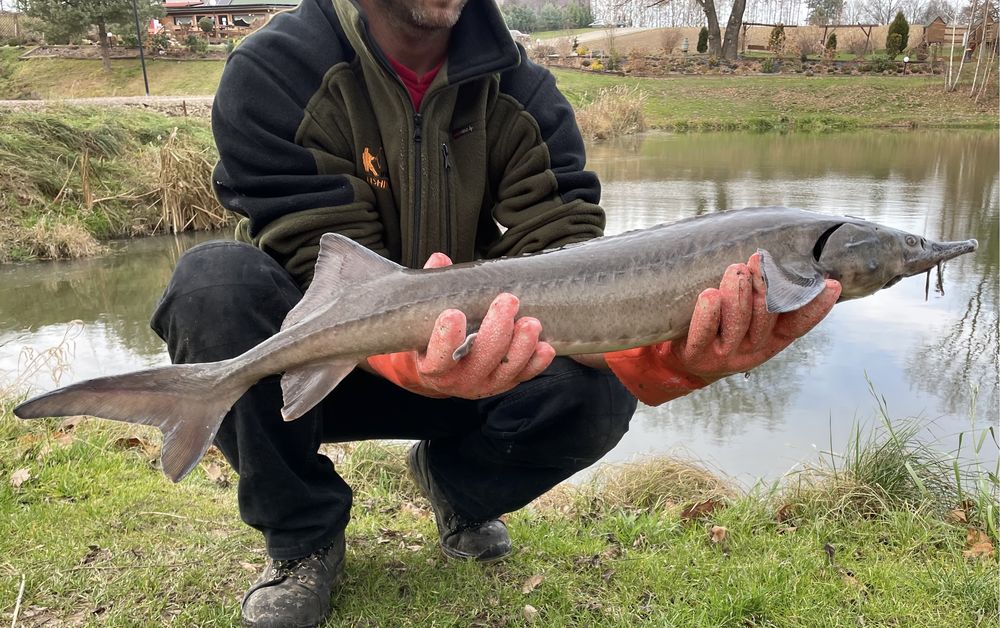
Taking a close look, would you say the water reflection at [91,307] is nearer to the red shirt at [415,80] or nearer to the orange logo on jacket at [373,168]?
the orange logo on jacket at [373,168]

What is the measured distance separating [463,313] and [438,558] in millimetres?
1168

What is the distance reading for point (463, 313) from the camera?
6.09 ft

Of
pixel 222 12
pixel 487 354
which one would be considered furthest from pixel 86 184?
pixel 222 12

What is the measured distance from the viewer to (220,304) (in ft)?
6.98

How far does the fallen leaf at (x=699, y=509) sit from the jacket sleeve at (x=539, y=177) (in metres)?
1.28

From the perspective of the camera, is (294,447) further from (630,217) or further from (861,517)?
(630,217)

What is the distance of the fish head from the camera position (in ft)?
6.70

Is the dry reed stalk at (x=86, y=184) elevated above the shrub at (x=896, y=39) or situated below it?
below

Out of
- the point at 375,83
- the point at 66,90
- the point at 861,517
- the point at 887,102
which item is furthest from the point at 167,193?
the point at 887,102

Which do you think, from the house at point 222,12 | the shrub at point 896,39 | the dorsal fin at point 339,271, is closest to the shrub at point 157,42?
the house at point 222,12

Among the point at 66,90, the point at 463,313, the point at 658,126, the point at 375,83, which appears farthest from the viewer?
the point at 66,90

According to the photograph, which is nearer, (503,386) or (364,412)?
(503,386)

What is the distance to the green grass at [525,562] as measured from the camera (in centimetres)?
230

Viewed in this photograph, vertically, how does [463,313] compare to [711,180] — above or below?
above
